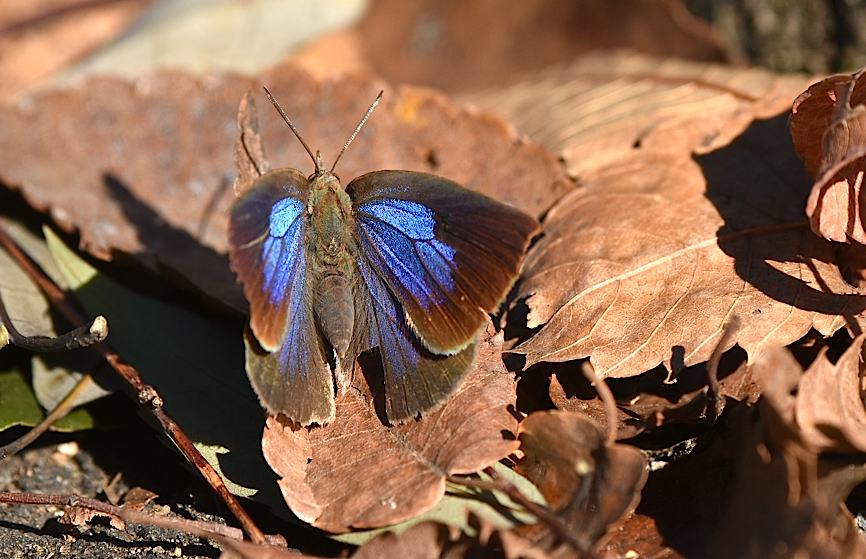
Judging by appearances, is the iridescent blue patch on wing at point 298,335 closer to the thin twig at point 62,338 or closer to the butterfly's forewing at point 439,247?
the butterfly's forewing at point 439,247

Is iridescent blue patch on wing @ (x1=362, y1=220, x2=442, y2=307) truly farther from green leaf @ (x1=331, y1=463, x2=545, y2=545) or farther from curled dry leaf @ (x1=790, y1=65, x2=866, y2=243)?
curled dry leaf @ (x1=790, y1=65, x2=866, y2=243)

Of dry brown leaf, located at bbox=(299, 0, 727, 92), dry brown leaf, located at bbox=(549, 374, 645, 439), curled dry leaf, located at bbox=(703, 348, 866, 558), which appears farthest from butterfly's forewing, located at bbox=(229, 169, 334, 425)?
dry brown leaf, located at bbox=(299, 0, 727, 92)

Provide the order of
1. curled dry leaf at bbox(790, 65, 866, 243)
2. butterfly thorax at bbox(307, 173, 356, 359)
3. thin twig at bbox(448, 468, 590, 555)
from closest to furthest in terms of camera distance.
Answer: thin twig at bbox(448, 468, 590, 555)
curled dry leaf at bbox(790, 65, 866, 243)
butterfly thorax at bbox(307, 173, 356, 359)

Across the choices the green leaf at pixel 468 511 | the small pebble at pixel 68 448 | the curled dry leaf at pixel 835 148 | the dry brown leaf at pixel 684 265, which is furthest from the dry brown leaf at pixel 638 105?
the small pebble at pixel 68 448

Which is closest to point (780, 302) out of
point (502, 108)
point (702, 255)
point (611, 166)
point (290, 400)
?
point (702, 255)

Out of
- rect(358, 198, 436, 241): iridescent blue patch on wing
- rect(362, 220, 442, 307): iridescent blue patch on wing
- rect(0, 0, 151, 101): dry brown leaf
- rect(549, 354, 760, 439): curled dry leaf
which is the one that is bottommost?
rect(549, 354, 760, 439): curled dry leaf

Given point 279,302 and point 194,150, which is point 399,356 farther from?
point 194,150

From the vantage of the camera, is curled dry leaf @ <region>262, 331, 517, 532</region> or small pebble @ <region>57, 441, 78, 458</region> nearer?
curled dry leaf @ <region>262, 331, 517, 532</region>
